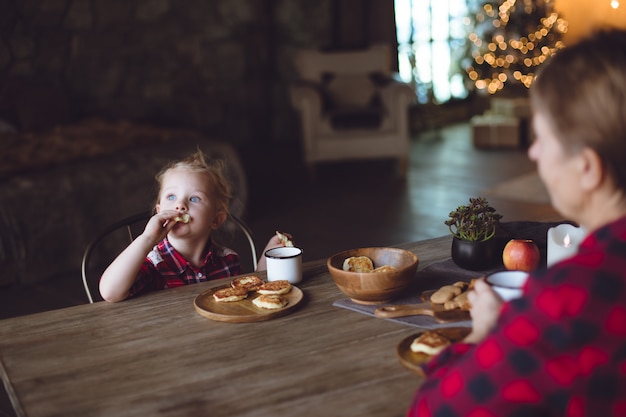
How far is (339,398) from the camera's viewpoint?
1032 millimetres

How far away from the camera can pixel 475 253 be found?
5.14 ft

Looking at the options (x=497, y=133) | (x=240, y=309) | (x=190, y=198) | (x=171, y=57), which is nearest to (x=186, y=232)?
(x=190, y=198)

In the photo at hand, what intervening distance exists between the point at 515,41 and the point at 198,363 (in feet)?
19.8

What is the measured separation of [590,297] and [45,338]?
3.13ft

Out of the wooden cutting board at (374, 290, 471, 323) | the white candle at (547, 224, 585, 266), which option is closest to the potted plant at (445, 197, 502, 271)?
the white candle at (547, 224, 585, 266)

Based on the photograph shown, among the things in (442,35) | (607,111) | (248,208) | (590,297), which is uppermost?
(442,35)

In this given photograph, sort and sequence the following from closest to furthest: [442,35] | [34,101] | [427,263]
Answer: [427,263] < [34,101] < [442,35]

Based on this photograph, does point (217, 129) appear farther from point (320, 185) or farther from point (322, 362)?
point (322, 362)

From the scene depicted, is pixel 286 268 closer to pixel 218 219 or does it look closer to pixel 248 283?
pixel 248 283

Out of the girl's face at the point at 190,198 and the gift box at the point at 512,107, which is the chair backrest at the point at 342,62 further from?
the girl's face at the point at 190,198

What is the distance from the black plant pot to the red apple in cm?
4

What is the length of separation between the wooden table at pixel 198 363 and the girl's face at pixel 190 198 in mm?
253

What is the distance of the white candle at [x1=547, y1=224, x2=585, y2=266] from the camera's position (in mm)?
1424

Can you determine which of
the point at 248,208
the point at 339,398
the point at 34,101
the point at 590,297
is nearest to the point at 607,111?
the point at 590,297
